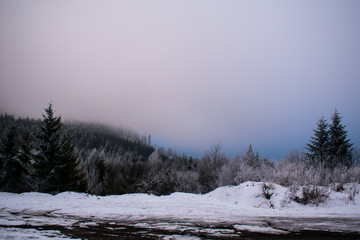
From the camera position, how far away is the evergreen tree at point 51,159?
1862cm

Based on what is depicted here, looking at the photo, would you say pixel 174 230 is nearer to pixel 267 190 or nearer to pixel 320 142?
pixel 267 190

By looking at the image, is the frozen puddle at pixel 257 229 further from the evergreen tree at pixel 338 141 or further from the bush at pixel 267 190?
the evergreen tree at pixel 338 141

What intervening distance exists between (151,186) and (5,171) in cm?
2058

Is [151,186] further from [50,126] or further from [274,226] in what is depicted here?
[274,226]

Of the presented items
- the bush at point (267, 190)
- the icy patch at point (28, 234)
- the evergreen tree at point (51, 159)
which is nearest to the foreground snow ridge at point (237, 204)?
the bush at point (267, 190)

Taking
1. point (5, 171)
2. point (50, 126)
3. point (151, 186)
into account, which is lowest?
point (151, 186)

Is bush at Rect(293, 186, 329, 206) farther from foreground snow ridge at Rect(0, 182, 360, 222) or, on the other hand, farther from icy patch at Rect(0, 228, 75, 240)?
icy patch at Rect(0, 228, 75, 240)

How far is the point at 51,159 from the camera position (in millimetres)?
19141

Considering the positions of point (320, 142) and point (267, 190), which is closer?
point (267, 190)

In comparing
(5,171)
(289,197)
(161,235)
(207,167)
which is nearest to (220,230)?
(161,235)

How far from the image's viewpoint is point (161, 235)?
14.0ft

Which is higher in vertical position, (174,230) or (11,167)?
(11,167)

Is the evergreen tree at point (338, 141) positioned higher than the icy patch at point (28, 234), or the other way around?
the evergreen tree at point (338, 141)

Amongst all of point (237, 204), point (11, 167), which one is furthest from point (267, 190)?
point (11, 167)
